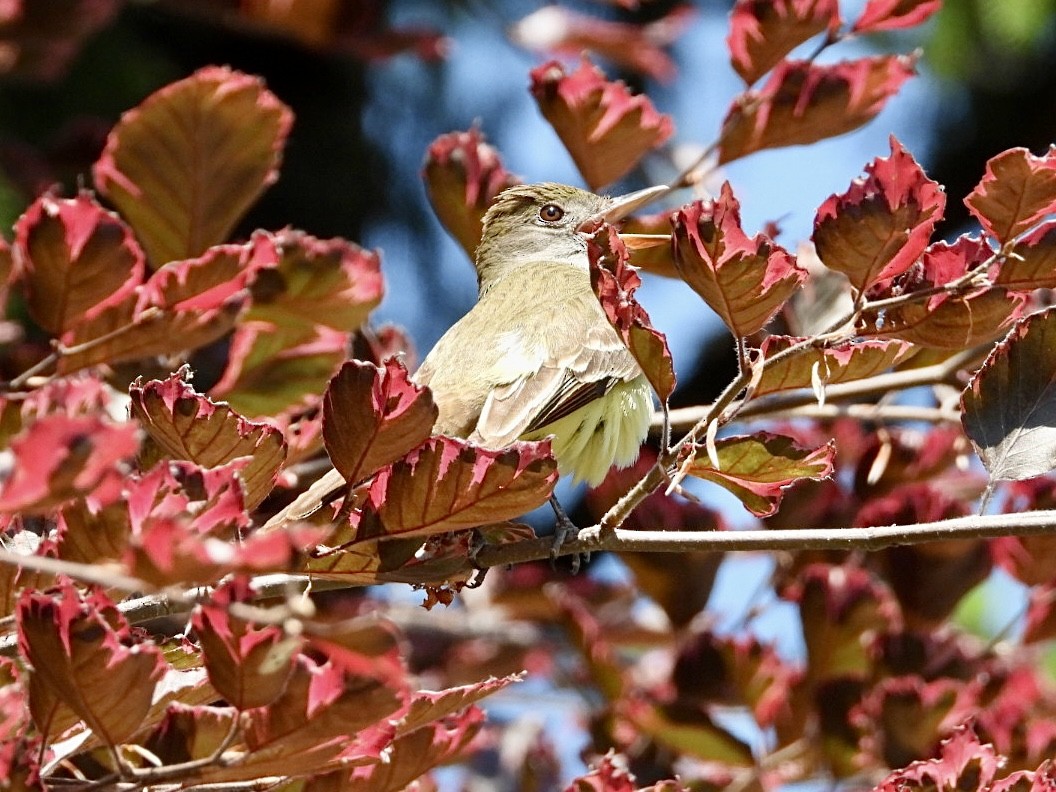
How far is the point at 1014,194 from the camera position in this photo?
1983mm

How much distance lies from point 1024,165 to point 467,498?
A: 0.90 meters

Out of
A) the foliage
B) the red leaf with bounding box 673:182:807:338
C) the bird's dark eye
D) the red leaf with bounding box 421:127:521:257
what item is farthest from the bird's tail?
the bird's dark eye

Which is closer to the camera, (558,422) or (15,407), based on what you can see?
(15,407)

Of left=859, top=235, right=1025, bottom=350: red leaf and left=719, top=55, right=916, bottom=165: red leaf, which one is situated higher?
left=719, top=55, right=916, bottom=165: red leaf

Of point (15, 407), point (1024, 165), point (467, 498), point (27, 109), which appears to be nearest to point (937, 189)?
point (1024, 165)

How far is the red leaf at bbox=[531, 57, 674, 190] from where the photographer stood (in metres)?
3.20

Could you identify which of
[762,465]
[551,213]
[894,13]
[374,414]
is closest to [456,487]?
[374,414]

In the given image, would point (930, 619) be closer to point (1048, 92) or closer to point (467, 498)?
point (467, 498)

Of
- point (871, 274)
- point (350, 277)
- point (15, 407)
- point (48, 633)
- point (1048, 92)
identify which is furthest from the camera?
point (1048, 92)

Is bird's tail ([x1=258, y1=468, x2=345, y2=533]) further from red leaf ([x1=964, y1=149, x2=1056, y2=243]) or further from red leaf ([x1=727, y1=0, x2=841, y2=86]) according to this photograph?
red leaf ([x1=727, y1=0, x2=841, y2=86])

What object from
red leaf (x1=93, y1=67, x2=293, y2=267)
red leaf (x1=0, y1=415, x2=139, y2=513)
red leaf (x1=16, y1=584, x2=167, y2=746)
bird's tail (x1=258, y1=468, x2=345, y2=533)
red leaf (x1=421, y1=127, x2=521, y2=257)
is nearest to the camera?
red leaf (x1=0, y1=415, x2=139, y2=513)

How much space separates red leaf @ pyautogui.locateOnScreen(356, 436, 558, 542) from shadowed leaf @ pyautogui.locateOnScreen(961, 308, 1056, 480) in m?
0.69

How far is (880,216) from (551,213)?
9.33ft

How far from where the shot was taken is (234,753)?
192 centimetres
